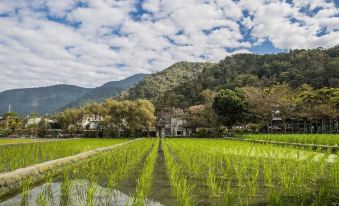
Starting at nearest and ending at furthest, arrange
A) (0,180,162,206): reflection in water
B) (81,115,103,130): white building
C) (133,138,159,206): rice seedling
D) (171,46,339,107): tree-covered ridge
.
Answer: (133,138,159,206): rice seedling
(0,180,162,206): reflection in water
(171,46,339,107): tree-covered ridge
(81,115,103,130): white building

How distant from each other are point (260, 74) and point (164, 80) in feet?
197

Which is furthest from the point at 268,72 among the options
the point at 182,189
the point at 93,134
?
the point at 182,189

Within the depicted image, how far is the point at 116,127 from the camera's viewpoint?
5794 cm

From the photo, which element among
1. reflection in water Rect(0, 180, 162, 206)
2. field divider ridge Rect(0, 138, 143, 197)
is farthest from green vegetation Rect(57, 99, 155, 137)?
reflection in water Rect(0, 180, 162, 206)

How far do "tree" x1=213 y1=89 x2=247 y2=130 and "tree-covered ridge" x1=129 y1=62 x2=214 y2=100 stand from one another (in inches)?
2217

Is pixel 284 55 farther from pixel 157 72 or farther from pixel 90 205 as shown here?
pixel 90 205

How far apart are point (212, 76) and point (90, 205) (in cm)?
9236

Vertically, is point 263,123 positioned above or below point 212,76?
below

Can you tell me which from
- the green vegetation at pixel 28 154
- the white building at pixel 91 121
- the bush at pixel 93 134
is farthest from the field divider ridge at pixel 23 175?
the white building at pixel 91 121

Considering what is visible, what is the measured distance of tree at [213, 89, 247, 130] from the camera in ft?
162

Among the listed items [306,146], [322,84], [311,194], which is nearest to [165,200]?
[311,194]

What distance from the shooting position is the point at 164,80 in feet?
451

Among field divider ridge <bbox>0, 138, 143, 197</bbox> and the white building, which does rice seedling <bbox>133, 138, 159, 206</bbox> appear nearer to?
field divider ridge <bbox>0, 138, 143, 197</bbox>

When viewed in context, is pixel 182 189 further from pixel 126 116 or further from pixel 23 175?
pixel 126 116
